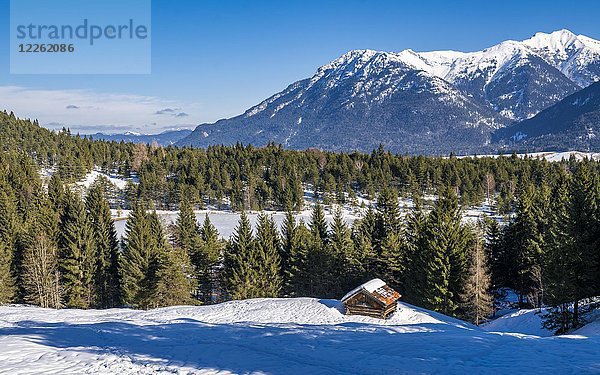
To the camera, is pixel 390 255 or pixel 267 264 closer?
pixel 267 264

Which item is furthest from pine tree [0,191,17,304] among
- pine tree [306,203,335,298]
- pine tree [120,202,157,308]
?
pine tree [306,203,335,298]

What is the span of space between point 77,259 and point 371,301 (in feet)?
101

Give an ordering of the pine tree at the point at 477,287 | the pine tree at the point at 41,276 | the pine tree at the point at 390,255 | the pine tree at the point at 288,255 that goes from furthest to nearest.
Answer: the pine tree at the point at 288,255 → the pine tree at the point at 390,255 → the pine tree at the point at 41,276 → the pine tree at the point at 477,287

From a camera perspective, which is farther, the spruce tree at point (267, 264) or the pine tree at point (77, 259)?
the spruce tree at point (267, 264)

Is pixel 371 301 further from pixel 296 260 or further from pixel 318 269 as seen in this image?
pixel 296 260

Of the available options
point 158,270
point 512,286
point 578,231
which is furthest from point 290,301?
point 512,286

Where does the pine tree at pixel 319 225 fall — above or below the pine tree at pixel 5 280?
above

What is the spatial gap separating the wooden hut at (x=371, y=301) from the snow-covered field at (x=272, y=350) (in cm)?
912

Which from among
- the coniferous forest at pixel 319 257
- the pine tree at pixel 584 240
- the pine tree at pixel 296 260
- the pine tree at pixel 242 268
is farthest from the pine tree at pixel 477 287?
the pine tree at pixel 242 268

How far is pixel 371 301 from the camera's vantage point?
111 feet

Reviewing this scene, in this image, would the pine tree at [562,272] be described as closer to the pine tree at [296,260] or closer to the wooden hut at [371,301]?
the wooden hut at [371,301]

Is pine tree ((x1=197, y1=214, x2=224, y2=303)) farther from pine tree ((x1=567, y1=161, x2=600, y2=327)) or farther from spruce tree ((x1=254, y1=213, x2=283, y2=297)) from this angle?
pine tree ((x1=567, y1=161, x2=600, y2=327))

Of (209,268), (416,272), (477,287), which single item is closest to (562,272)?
(477,287)

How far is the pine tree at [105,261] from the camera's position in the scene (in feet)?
148
